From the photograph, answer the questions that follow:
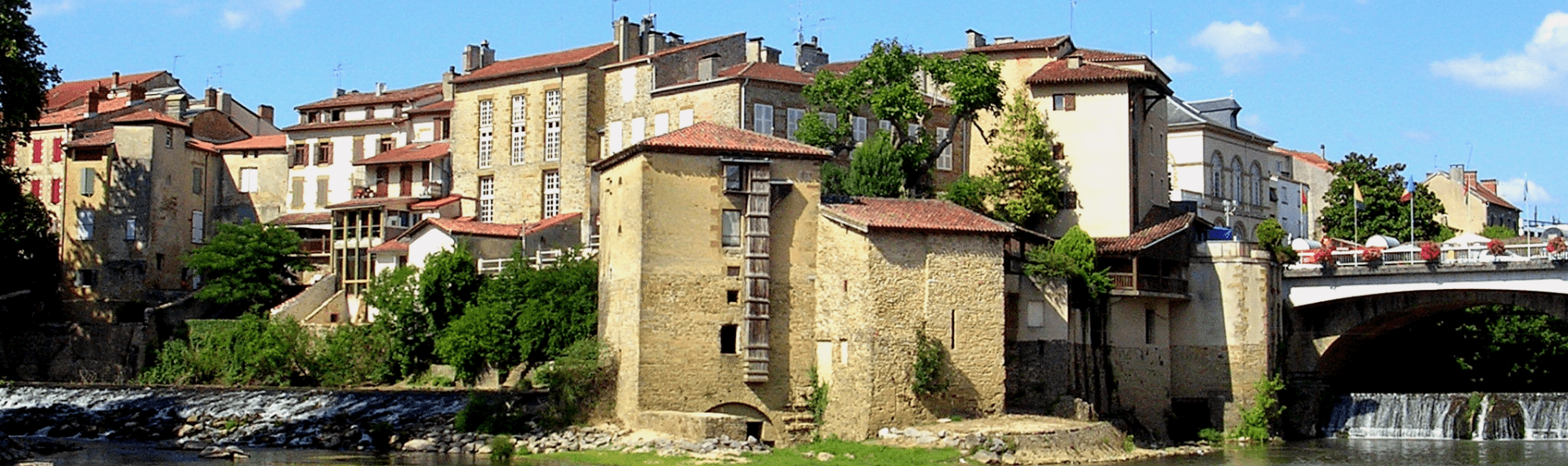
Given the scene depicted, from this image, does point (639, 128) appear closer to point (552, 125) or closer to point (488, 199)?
point (552, 125)

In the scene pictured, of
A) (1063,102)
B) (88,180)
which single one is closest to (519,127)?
(88,180)

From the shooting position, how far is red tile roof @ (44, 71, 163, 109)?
89.5 m

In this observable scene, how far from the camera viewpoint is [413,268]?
63.3 meters

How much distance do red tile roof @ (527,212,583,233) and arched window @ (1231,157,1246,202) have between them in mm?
29616

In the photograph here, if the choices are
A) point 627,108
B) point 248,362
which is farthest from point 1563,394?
point 248,362

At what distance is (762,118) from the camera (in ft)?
216

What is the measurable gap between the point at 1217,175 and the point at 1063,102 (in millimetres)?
20589

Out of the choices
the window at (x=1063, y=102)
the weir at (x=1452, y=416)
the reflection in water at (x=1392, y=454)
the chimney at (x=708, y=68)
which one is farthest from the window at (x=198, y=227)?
the weir at (x=1452, y=416)

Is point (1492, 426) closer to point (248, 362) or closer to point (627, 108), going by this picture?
point (627, 108)

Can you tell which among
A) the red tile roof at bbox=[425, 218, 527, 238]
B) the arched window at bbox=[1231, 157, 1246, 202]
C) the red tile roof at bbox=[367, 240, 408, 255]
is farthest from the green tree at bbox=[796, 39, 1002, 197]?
the arched window at bbox=[1231, 157, 1246, 202]

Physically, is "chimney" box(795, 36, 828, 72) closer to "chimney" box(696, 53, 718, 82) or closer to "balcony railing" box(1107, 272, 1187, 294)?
"chimney" box(696, 53, 718, 82)

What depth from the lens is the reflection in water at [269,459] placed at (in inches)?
1676

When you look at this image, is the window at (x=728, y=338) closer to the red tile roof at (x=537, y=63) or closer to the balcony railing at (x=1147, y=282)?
the balcony railing at (x=1147, y=282)

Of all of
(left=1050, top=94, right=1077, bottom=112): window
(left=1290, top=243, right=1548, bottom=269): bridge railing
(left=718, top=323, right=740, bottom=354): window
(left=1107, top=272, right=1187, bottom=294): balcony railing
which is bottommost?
(left=718, top=323, right=740, bottom=354): window
